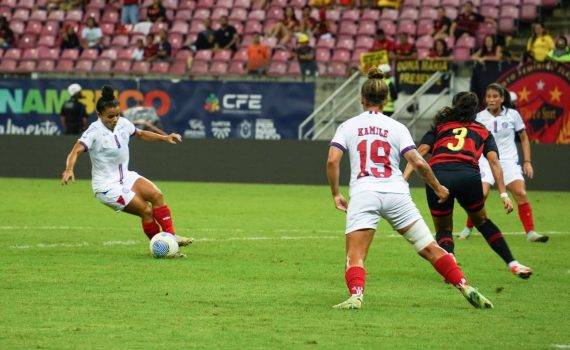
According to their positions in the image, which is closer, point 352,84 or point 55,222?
point 55,222

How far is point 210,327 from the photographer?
8719 mm

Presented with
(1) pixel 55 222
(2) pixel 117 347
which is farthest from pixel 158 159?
(2) pixel 117 347

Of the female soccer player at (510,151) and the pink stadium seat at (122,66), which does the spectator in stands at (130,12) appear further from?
the female soccer player at (510,151)

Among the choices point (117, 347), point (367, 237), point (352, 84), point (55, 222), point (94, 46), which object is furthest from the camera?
point (94, 46)

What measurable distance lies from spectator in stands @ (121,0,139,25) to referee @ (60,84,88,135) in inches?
190

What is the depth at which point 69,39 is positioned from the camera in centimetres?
3259

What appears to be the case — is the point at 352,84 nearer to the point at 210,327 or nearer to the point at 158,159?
the point at 158,159

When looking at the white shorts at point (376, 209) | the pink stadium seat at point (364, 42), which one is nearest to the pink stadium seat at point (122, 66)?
the pink stadium seat at point (364, 42)

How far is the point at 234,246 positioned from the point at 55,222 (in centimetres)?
409

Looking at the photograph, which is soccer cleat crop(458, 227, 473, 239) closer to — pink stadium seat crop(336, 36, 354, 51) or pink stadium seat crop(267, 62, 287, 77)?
pink stadium seat crop(267, 62, 287, 77)

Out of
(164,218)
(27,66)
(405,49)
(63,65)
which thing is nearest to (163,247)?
(164,218)

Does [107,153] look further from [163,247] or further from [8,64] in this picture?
[8,64]

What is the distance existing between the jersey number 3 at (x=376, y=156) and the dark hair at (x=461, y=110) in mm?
2516

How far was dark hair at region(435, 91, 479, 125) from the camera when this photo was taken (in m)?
11.9
